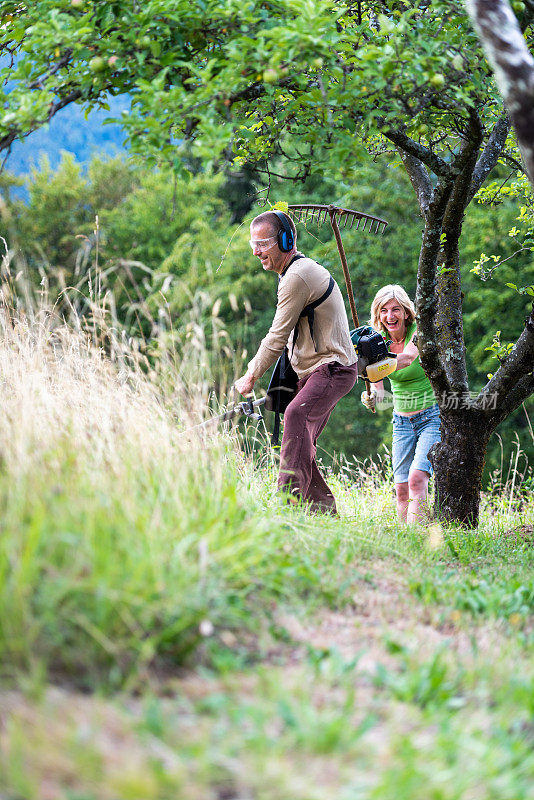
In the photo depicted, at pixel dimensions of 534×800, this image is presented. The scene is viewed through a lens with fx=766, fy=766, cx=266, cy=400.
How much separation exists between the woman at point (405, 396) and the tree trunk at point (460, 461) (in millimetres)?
134

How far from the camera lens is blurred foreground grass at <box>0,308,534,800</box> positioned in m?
2.00

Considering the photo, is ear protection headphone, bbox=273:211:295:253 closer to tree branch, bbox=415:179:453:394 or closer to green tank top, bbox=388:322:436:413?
tree branch, bbox=415:179:453:394

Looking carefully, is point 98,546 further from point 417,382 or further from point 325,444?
point 325,444

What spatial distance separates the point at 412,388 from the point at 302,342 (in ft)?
5.58

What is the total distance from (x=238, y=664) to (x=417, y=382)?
4.28 meters

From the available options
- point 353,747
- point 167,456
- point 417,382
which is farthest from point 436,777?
point 417,382

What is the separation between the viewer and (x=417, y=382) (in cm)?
646

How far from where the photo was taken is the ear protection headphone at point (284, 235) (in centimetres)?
494

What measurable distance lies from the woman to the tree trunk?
0.44 ft

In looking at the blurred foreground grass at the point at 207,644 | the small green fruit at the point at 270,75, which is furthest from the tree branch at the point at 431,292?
the small green fruit at the point at 270,75

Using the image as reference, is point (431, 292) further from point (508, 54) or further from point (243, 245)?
point (243, 245)

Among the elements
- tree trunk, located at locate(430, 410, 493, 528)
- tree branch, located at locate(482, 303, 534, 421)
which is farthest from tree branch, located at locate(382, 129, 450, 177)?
tree trunk, located at locate(430, 410, 493, 528)

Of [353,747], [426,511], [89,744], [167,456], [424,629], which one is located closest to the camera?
[89,744]

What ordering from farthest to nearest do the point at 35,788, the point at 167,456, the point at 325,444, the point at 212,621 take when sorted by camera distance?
the point at 325,444
the point at 167,456
the point at 212,621
the point at 35,788
